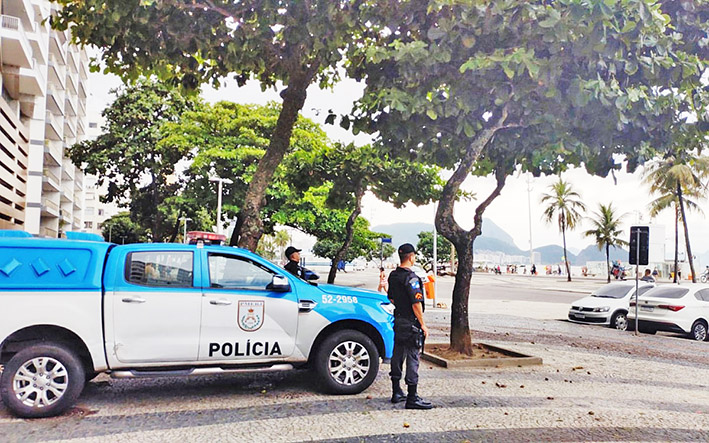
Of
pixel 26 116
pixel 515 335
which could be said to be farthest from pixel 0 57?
pixel 515 335

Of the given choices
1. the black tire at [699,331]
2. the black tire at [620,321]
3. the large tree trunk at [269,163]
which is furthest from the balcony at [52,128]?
the black tire at [699,331]

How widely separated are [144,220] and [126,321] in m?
32.9

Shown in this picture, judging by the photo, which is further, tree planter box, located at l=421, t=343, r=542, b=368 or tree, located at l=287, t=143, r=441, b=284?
tree, located at l=287, t=143, r=441, b=284

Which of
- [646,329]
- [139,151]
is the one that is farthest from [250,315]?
[139,151]

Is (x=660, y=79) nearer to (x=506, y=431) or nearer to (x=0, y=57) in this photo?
(x=506, y=431)

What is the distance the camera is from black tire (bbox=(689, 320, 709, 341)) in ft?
48.4

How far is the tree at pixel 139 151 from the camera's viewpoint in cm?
3359

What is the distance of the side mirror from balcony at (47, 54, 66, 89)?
4000 cm

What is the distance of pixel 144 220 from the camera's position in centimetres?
3772

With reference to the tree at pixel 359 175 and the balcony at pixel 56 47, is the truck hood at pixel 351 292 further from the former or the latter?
the balcony at pixel 56 47

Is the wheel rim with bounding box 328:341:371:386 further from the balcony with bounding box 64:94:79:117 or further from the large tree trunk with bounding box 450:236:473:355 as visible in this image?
the balcony with bounding box 64:94:79:117

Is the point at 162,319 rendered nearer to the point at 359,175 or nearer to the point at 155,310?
the point at 155,310

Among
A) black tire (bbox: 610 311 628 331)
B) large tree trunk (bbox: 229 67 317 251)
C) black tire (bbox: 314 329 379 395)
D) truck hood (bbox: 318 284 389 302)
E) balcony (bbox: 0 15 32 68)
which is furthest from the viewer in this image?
balcony (bbox: 0 15 32 68)

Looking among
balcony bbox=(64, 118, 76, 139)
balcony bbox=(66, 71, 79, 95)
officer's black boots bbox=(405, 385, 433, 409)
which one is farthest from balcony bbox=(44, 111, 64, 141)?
officer's black boots bbox=(405, 385, 433, 409)
